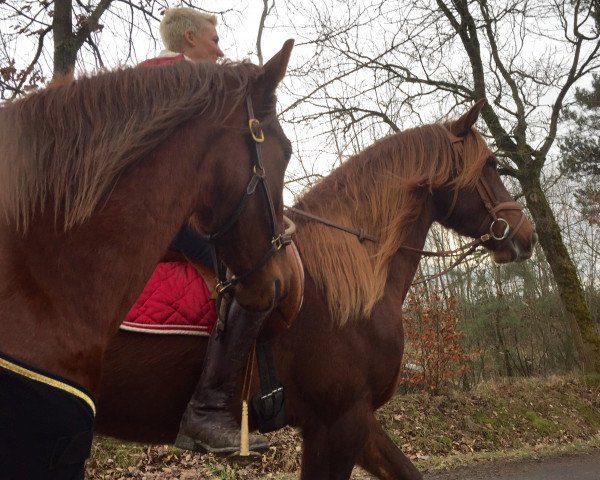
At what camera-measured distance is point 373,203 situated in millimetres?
3764

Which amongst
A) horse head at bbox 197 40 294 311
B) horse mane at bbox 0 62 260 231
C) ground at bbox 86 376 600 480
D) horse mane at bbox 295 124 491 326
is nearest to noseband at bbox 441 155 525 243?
horse mane at bbox 295 124 491 326

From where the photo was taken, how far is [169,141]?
1731 mm

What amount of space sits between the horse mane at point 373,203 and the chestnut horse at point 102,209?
4.43ft

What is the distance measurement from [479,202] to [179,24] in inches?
93.1

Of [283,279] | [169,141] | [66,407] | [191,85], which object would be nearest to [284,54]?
[191,85]

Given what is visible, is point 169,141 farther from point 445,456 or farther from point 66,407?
point 445,456

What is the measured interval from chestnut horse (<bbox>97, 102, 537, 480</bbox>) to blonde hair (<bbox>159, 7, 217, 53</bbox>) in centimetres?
115

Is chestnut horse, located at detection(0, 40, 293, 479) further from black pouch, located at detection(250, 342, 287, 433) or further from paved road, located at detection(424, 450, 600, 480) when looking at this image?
paved road, located at detection(424, 450, 600, 480)

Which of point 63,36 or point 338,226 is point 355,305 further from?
point 63,36

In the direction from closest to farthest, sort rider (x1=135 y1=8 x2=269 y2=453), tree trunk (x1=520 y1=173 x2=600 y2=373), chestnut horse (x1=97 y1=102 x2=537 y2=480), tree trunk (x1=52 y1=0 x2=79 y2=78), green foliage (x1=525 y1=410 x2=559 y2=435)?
rider (x1=135 y1=8 x2=269 y2=453) < chestnut horse (x1=97 y1=102 x2=537 y2=480) < tree trunk (x1=52 y1=0 x2=79 y2=78) < green foliage (x1=525 y1=410 x2=559 y2=435) < tree trunk (x1=520 y1=173 x2=600 y2=373)

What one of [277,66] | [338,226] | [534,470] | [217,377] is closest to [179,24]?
[338,226]

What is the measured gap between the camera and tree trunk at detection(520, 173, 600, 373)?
1215cm

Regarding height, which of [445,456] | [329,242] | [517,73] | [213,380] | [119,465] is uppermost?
[517,73]

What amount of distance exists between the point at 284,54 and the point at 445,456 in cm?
721
